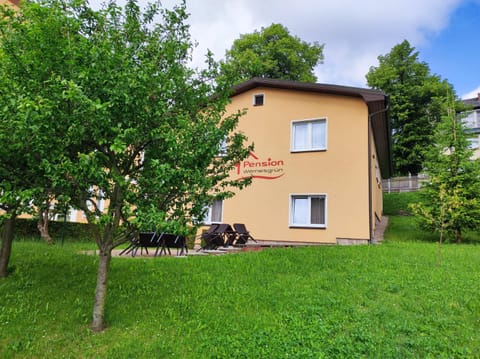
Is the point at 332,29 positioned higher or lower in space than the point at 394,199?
higher

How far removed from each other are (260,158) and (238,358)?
1048 cm

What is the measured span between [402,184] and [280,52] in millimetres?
15213

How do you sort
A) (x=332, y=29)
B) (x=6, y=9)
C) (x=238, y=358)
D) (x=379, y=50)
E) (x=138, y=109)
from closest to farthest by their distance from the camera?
(x=238, y=358) < (x=138, y=109) < (x=6, y=9) < (x=332, y=29) < (x=379, y=50)

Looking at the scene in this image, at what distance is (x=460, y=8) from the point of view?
13766 millimetres

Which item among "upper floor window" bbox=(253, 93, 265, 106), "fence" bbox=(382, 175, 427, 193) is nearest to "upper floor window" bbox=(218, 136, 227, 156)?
"upper floor window" bbox=(253, 93, 265, 106)

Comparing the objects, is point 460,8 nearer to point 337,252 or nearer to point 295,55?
point 337,252

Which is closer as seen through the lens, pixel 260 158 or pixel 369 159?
pixel 369 159

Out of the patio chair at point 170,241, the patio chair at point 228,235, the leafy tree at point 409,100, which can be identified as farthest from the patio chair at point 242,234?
the leafy tree at point 409,100

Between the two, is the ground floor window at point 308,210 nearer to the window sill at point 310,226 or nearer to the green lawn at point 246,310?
the window sill at point 310,226

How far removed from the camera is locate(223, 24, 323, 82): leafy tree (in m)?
29.6

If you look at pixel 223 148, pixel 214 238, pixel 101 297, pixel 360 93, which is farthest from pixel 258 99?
pixel 101 297

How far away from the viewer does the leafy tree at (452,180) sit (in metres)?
13.2

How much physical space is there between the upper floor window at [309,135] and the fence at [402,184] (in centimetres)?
1713

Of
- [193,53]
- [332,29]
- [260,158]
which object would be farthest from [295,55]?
[193,53]
